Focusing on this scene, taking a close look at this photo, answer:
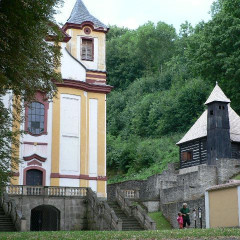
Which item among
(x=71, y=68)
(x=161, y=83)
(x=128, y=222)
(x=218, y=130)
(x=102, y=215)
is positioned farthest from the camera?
(x=161, y=83)

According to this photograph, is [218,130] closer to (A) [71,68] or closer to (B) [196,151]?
(B) [196,151]

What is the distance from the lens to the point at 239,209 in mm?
25781

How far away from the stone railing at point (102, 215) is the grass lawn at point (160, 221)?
549 centimetres

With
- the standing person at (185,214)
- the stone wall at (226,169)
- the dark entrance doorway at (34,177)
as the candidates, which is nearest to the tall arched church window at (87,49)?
the dark entrance doorway at (34,177)

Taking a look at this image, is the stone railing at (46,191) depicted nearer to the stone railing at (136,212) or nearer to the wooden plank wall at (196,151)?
the stone railing at (136,212)

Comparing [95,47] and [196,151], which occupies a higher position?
[95,47]

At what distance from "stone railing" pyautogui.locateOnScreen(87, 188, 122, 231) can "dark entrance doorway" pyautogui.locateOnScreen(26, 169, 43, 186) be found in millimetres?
4462

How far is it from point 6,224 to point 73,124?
986cm

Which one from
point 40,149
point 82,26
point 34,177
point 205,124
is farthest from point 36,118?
point 205,124

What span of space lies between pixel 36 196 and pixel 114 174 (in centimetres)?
2615

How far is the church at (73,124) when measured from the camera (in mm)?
36094

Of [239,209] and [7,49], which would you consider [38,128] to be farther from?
[7,49]

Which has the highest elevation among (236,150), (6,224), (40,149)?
(236,150)

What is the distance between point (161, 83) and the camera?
76875 millimetres
